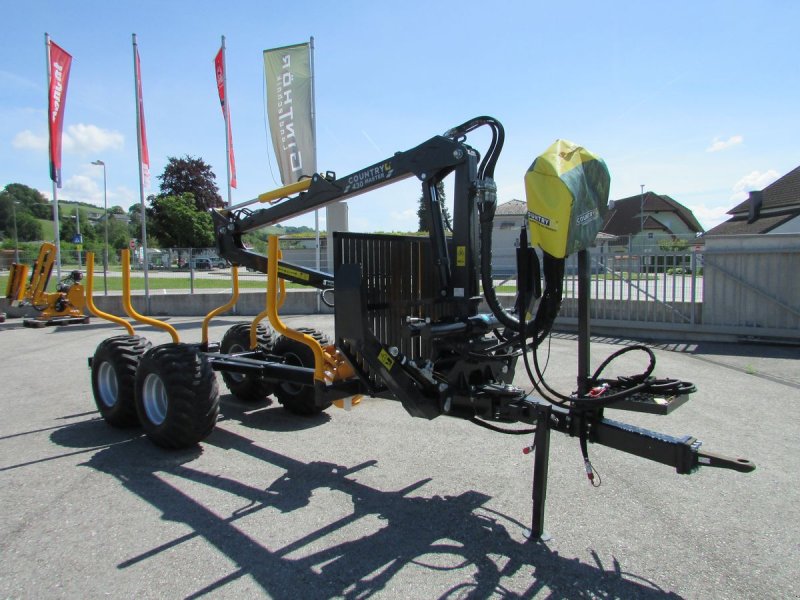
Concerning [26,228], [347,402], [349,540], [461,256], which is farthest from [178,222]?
[26,228]

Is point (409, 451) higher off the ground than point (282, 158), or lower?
lower

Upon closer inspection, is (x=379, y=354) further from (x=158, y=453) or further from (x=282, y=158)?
(x=282, y=158)

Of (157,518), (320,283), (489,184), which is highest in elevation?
(489,184)

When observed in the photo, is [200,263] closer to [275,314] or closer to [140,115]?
[140,115]

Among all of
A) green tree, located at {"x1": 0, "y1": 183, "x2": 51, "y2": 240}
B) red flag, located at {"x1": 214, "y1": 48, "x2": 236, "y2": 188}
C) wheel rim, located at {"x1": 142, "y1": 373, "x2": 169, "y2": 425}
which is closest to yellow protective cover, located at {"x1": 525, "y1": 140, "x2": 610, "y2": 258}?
wheel rim, located at {"x1": 142, "y1": 373, "x2": 169, "y2": 425}

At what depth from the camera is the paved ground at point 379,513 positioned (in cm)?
303

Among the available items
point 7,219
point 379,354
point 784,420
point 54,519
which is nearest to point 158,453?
point 54,519

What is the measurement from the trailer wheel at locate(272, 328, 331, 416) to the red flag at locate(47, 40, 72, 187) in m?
13.0

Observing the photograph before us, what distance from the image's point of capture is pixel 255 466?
186 inches

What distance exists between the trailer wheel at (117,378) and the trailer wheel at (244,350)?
1.07 metres

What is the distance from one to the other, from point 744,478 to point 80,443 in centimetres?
582

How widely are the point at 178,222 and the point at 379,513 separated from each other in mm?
54648

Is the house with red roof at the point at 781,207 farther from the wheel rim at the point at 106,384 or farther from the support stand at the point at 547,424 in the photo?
the wheel rim at the point at 106,384

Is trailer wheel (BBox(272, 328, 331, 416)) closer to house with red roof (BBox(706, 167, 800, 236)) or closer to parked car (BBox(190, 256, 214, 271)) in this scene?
parked car (BBox(190, 256, 214, 271))
